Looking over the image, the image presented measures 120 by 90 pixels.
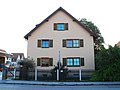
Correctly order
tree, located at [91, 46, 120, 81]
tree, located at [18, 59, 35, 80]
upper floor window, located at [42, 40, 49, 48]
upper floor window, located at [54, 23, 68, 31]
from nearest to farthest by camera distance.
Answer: tree, located at [91, 46, 120, 81] → tree, located at [18, 59, 35, 80] → upper floor window, located at [42, 40, 49, 48] → upper floor window, located at [54, 23, 68, 31]

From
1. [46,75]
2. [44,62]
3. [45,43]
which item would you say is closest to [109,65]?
[46,75]

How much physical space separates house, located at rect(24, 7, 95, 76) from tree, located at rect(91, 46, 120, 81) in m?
6.81

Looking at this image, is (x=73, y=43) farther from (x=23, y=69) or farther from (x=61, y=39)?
(x=23, y=69)

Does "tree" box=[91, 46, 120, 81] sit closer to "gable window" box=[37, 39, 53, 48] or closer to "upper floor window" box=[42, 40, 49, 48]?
"gable window" box=[37, 39, 53, 48]

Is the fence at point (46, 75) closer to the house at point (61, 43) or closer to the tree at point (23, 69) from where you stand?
the tree at point (23, 69)

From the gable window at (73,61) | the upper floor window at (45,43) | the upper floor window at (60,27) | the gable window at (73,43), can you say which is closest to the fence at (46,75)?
the gable window at (73,61)

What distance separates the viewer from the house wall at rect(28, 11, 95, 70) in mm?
31438

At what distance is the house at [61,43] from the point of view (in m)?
31.4

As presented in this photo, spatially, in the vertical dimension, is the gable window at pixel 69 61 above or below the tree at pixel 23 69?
above

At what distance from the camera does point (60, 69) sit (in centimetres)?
2642

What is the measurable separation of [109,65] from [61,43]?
1000 centimetres

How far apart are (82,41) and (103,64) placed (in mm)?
7969

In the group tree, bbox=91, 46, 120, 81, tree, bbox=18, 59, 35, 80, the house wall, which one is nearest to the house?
the house wall

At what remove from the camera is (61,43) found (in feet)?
105
